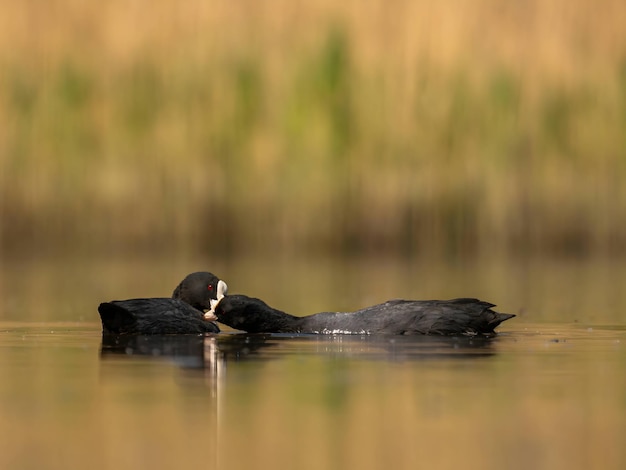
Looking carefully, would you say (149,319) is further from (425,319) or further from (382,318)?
(425,319)

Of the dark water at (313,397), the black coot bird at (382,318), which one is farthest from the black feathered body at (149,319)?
the black coot bird at (382,318)

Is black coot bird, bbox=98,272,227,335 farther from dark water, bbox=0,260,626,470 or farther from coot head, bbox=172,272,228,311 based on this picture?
coot head, bbox=172,272,228,311

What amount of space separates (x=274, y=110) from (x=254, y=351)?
3016 cm

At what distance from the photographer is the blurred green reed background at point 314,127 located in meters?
42.8

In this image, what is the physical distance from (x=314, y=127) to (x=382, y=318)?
27.9 meters

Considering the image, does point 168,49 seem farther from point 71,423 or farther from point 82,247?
point 71,423

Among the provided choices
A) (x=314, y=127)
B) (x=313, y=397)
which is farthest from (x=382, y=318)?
(x=314, y=127)

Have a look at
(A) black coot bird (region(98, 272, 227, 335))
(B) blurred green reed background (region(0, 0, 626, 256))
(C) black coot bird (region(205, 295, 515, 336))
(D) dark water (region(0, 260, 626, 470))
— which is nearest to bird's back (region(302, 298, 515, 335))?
(C) black coot bird (region(205, 295, 515, 336))

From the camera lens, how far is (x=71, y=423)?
38.0 ft

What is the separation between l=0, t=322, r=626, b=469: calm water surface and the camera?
10.2 metres

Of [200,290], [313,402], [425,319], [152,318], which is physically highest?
[200,290]

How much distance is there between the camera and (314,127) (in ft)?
152

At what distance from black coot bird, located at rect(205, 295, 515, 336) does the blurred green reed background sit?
→ 2288 cm

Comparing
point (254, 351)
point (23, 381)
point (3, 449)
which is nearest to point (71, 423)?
point (3, 449)
